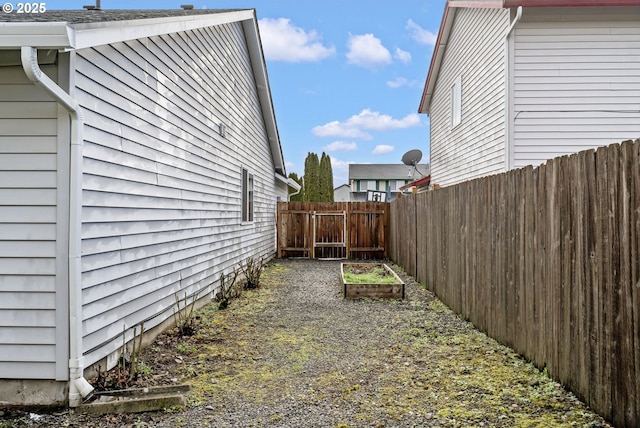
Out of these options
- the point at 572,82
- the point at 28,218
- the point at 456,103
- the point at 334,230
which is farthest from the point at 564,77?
the point at 334,230

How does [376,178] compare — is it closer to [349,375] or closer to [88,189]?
[349,375]

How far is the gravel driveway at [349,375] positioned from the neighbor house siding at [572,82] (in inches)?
154

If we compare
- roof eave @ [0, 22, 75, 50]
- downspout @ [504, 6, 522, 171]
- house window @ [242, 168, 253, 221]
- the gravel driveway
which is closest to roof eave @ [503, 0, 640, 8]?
downspout @ [504, 6, 522, 171]

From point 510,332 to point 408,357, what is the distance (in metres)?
1.07

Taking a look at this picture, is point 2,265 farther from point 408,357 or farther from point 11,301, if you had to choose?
point 408,357

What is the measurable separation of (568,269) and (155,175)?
13.8ft

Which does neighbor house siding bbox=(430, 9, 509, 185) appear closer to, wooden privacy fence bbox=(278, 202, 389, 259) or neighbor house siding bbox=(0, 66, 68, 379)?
wooden privacy fence bbox=(278, 202, 389, 259)

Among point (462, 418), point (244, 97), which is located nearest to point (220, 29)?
point (244, 97)

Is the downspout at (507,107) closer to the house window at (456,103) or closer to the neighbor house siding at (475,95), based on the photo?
the neighbor house siding at (475,95)

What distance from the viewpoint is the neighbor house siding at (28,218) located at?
10.8ft

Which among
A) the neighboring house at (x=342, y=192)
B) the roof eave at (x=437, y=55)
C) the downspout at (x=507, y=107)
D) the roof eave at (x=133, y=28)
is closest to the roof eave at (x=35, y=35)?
the roof eave at (x=133, y=28)

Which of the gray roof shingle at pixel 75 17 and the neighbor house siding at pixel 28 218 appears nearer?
the neighbor house siding at pixel 28 218

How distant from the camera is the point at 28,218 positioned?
10.9ft

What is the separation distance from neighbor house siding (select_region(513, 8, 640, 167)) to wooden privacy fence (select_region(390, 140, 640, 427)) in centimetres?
297
